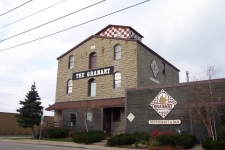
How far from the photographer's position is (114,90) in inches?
1001

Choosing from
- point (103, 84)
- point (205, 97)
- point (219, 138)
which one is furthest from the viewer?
point (103, 84)

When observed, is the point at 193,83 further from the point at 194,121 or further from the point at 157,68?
the point at 157,68

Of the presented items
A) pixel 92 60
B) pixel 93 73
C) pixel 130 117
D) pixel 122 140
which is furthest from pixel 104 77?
pixel 122 140

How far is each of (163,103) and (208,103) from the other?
4.32 m

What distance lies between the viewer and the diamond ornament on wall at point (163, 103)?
66.0ft

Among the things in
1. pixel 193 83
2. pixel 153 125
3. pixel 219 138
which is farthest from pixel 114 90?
pixel 219 138

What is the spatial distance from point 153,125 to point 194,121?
3.42 metres

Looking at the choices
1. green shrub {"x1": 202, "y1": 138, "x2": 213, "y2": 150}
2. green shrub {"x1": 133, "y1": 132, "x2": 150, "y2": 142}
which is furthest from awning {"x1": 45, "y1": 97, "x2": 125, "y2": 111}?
green shrub {"x1": 202, "y1": 138, "x2": 213, "y2": 150}

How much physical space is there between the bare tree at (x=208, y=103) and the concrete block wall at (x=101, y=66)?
22.5 feet

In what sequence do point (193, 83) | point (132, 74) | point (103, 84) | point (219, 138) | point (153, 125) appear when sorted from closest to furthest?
point (219, 138) < point (193, 83) < point (153, 125) < point (132, 74) < point (103, 84)

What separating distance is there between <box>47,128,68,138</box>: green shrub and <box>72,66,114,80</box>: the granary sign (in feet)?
20.6

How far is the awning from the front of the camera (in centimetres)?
2383

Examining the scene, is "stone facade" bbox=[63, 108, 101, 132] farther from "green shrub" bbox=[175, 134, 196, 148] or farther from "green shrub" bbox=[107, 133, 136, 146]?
"green shrub" bbox=[175, 134, 196, 148]

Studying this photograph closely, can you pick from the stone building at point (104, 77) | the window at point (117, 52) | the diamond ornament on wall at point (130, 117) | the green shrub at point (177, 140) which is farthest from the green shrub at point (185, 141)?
the window at point (117, 52)
